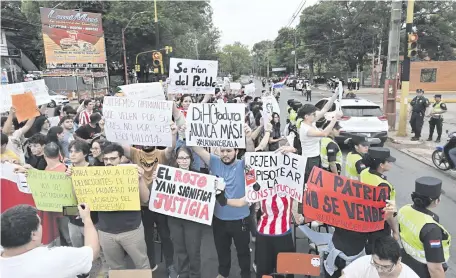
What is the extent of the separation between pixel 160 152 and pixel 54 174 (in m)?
1.24

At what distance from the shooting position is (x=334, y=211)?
3.62 metres

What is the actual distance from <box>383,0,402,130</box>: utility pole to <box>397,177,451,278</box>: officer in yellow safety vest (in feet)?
41.2

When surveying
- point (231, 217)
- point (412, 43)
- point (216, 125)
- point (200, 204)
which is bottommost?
point (231, 217)

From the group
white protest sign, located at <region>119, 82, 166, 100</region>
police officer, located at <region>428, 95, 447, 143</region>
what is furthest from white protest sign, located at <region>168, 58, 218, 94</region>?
police officer, located at <region>428, 95, 447, 143</region>

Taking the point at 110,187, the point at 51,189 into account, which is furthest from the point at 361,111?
the point at 51,189

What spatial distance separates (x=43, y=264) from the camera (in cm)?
233

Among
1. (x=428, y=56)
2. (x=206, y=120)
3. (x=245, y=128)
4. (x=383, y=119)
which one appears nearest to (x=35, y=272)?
(x=206, y=120)

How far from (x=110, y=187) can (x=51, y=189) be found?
69 cm

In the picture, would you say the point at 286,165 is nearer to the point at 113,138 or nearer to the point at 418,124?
the point at 113,138

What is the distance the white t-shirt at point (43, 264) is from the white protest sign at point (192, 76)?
4.27 m

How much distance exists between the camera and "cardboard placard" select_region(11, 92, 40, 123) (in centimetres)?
594

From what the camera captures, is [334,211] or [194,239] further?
[194,239]

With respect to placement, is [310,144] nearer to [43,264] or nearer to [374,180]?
[374,180]

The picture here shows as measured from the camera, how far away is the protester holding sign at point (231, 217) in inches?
166
